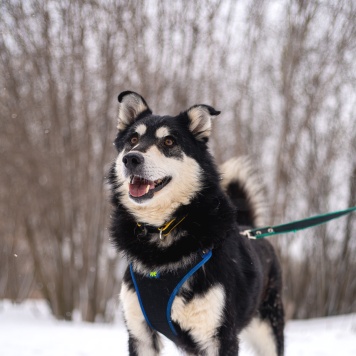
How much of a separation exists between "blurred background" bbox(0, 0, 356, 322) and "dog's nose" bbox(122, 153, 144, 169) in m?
6.71

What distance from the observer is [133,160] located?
2.66m

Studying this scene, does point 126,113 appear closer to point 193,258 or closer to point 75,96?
point 193,258

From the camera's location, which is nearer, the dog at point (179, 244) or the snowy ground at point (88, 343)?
the dog at point (179, 244)

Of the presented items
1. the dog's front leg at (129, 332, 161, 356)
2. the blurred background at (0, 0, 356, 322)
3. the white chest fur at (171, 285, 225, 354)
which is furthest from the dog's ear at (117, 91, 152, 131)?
the blurred background at (0, 0, 356, 322)

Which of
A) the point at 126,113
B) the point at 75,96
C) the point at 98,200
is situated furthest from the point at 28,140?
the point at 126,113

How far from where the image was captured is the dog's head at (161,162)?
2709 millimetres

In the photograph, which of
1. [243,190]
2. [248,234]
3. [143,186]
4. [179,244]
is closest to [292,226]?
[248,234]

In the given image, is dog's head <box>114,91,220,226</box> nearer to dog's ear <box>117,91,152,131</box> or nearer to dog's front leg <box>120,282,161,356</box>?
dog's ear <box>117,91,152,131</box>

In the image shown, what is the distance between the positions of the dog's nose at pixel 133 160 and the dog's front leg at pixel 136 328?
78 centimetres

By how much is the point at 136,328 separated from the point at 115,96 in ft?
23.6

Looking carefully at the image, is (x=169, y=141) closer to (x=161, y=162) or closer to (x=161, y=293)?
(x=161, y=162)

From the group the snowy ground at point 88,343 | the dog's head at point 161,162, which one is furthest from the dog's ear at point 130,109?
the snowy ground at point 88,343

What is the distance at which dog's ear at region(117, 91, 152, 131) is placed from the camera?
3.19 meters

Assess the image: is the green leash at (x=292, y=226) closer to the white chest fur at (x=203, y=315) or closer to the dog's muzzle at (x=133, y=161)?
the white chest fur at (x=203, y=315)
